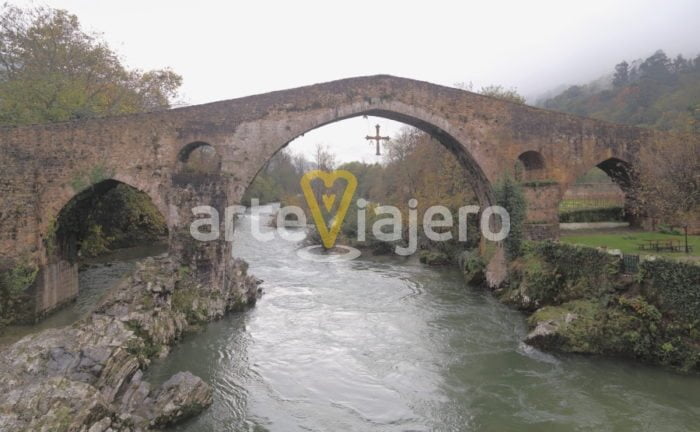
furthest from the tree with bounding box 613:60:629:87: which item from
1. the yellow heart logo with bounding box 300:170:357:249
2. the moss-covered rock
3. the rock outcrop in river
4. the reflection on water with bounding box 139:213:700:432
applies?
the rock outcrop in river

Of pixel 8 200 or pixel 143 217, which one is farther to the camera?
pixel 143 217

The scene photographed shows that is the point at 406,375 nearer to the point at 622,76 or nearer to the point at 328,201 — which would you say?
the point at 328,201

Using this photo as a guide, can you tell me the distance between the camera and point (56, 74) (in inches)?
653

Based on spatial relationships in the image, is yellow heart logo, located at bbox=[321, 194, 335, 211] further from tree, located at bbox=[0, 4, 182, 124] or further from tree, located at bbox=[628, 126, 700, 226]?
tree, located at bbox=[628, 126, 700, 226]

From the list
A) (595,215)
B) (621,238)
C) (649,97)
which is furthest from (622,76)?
(621,238)

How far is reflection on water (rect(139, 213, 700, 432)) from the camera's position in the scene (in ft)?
26.1

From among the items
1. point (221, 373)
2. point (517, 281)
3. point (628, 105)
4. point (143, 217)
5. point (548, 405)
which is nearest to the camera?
point (548, 405)

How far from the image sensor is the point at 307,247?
25.2 metres

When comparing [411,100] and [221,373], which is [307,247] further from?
[221,373]

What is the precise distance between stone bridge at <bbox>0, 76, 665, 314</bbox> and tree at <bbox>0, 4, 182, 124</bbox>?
2479 mm

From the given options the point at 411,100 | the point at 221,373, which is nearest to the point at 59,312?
the point at 221,373

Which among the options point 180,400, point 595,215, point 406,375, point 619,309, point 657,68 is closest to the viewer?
point 180,400

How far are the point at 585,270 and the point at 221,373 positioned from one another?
27.7 feet

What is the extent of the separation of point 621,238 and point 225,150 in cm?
1205
